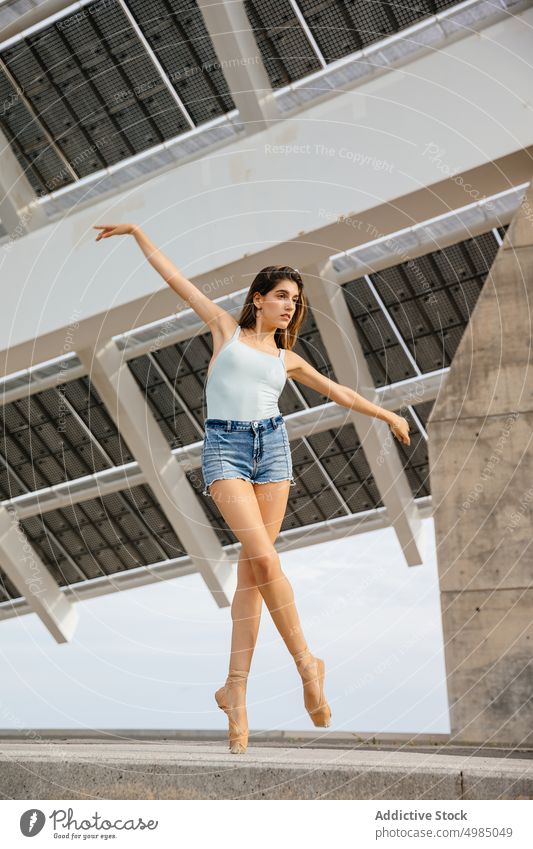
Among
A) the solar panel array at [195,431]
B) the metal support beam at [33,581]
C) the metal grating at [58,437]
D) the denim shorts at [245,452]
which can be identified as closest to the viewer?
the denim shorts at [245,452]

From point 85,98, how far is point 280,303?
11625 mm

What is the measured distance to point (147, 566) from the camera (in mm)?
23828

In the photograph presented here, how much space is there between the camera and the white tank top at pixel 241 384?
4203 millimetres

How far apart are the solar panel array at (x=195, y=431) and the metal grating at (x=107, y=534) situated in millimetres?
35

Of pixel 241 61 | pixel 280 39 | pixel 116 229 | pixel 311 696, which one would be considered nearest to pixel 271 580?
pixel 311 696

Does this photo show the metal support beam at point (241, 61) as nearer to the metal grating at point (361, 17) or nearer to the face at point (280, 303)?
the metal grating at point (361, 17)

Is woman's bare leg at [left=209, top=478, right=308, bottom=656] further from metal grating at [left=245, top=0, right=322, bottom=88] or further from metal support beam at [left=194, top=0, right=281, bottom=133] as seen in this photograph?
metal grating at [left=245, top=0, right=322, bottom=88]

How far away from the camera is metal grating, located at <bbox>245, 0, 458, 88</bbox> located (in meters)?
12.8

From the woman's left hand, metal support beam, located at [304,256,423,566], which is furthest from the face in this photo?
metal support beam, located at [304,256,423,566]

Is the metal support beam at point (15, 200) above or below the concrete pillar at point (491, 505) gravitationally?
above

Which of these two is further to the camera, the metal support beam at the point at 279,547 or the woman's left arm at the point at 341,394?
the metal support beam at the point at 279,547

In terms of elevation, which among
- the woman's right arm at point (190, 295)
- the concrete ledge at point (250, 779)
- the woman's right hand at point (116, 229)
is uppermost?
the woman's right hand at point (116, 229)

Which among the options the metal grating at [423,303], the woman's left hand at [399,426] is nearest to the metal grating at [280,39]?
the metal grating at [423,303]

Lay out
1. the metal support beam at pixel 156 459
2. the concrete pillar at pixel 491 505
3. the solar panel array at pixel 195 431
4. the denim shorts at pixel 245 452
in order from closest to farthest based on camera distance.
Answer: the denim shorts at pixel 245 452, the concrete pillar at pixel 491 505, the solar panel array at pixel 195 431, the metal support beam at pixel 156 459
